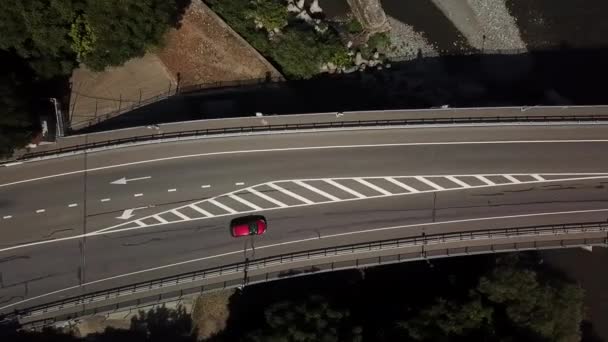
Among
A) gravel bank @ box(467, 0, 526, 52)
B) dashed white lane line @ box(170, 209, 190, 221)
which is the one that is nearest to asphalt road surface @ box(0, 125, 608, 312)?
dashed white lane line @ box(170, 209, 190, 221)

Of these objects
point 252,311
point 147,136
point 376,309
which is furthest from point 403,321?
point 147,136

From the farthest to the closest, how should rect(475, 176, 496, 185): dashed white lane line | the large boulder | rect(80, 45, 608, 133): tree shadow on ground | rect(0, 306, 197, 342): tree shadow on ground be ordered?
1. the large boulder
2. rect(80, 45, 608, 133): tree shadow on ground
3. rect(0, 306, 197, 342): tree shadow on ground
4. rect(475, 176, 496, 185): dashed white lane line

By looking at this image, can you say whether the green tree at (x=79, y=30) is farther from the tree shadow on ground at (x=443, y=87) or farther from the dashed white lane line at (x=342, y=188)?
the dashed white lane line at (x=342, y=188)

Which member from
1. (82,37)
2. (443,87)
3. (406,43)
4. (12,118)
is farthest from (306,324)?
(82,37)

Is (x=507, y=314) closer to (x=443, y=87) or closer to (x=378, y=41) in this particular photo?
(x=443, y=87)

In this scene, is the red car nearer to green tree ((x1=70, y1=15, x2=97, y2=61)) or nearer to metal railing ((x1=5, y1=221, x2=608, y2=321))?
metal railing ((x1=5, y1=221, x2=608, y2=321))

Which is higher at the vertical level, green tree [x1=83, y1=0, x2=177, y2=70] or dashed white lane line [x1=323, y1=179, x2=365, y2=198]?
green tree [x1=83, y1=0, x2=177, y2=70]
